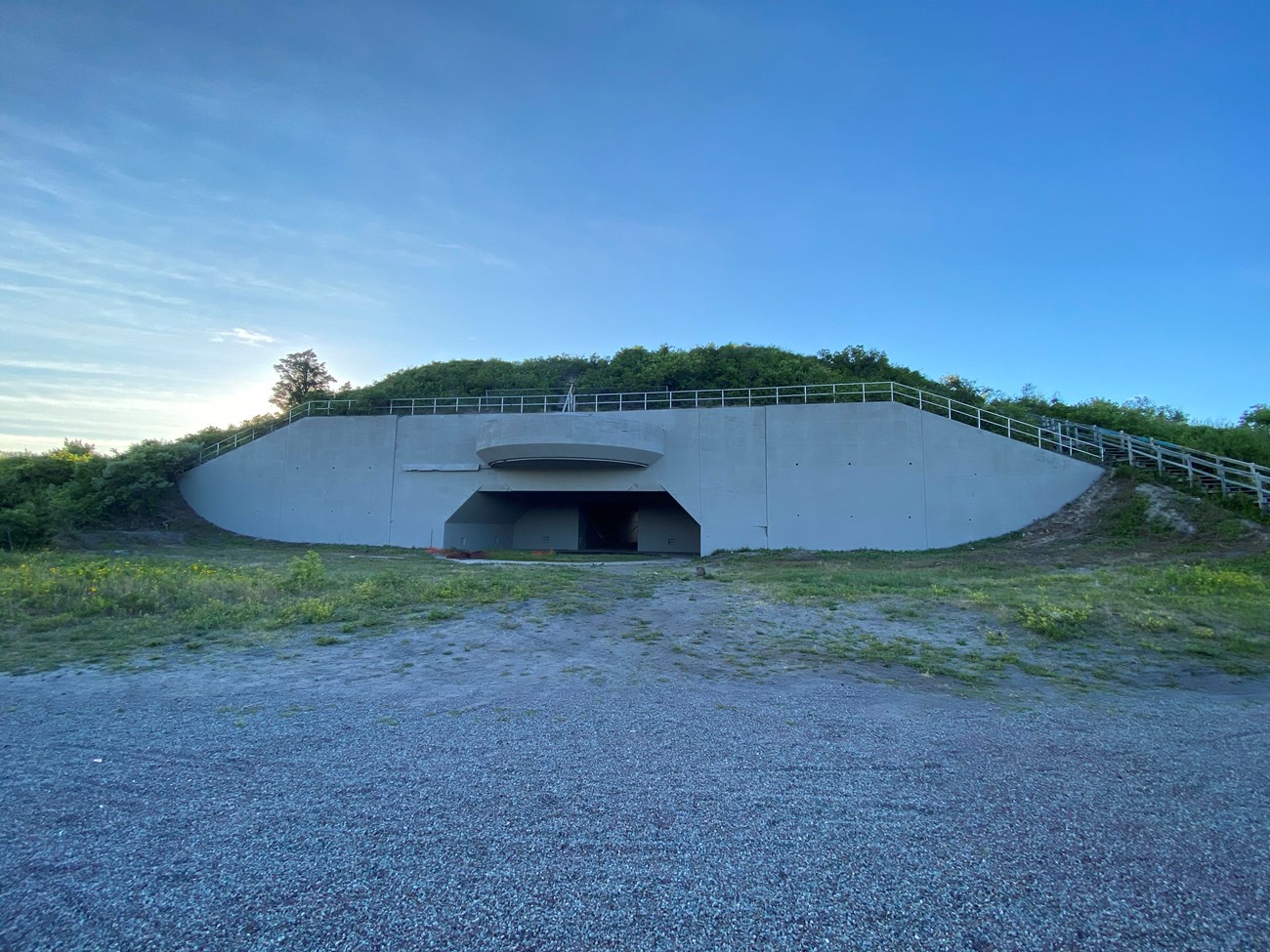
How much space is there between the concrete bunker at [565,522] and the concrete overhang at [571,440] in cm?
451

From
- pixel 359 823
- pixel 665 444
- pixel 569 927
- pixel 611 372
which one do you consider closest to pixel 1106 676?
pixel 569 927

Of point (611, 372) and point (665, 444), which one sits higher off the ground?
point (611, 372)

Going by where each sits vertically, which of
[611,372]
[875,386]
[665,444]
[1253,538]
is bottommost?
[1253,538]

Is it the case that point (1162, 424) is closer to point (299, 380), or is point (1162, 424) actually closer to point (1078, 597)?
point (1078, 597)

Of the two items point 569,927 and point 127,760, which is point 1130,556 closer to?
point 569,927

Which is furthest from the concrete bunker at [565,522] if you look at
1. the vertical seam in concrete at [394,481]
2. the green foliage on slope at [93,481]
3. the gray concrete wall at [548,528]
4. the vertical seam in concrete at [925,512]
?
the green foliage on slope at [93,481]

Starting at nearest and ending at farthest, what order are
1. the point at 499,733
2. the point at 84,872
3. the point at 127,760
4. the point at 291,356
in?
the point at 84,872 < the point at 127,760 < the point at 499,733 < the point at 291,356

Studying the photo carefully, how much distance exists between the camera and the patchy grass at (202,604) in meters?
9.04

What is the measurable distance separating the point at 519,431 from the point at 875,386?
16520mm

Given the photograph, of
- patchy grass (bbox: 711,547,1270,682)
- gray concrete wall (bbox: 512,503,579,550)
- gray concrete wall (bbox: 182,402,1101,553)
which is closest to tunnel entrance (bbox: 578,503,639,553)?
gray concrete wall (bbox: 512,503,579,550)

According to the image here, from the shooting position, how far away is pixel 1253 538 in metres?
17.3

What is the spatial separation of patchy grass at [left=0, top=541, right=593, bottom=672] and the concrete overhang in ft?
36.3

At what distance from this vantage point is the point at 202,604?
37.8 ft

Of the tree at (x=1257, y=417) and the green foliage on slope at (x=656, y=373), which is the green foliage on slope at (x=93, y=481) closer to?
the green foliage on slope at (x=656, y=373)
